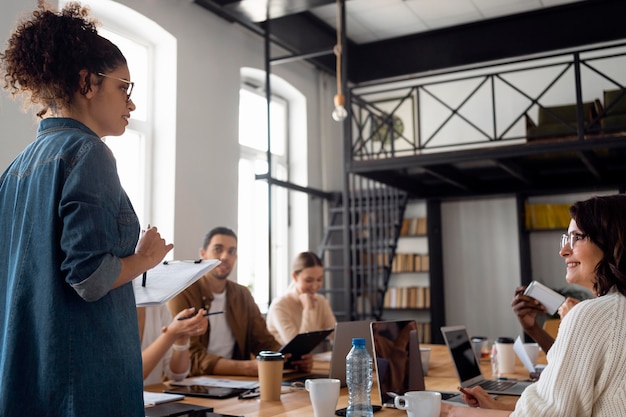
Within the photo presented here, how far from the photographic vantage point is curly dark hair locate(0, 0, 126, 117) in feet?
4.42

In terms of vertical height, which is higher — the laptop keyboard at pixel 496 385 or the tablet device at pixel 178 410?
the tablet device at pixel 178 410

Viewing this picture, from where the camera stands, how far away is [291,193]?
7.61 m

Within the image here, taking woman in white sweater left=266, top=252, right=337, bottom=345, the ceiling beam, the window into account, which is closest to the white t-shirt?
woman in white sweater left=266, top=252, right=337, bottom=345

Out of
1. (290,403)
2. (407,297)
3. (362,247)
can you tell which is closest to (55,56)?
(290,403)

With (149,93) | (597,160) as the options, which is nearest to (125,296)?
(149,93)

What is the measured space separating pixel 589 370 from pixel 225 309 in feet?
7.50

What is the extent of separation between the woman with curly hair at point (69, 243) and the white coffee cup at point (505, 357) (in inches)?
83.8

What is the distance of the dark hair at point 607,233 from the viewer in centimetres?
159

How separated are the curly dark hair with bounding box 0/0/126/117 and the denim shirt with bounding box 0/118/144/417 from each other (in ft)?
0.37

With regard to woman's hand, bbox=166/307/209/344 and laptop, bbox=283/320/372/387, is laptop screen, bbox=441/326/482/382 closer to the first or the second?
laptop, bbox=283/320/372/387

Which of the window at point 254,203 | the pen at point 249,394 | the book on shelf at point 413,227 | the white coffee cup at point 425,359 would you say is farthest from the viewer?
Result: the book on shelf at point 413,227

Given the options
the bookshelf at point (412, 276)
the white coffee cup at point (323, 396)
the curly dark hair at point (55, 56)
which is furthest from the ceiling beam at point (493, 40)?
the curly dark hair at point (55, 56)

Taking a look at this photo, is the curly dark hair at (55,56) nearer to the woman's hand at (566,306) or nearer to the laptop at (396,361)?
the laptop at (396,361)

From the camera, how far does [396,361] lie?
2.21 metres
